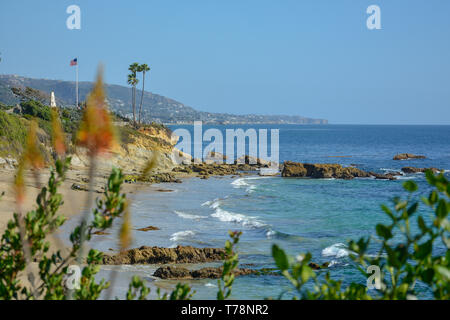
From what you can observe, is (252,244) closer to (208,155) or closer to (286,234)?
(286,234)

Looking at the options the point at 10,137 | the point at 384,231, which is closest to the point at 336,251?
the point at 384,231

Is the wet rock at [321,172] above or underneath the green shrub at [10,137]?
underneath

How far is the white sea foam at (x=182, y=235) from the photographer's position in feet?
64.6

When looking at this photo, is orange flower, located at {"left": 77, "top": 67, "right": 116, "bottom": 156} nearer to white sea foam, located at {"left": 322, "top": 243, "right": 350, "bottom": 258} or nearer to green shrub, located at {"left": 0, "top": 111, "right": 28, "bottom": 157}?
white sea foam, located at {"left": 322, "top": 243, "right": 350, "bottom": 258}

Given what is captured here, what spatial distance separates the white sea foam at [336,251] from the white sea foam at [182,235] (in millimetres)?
5432

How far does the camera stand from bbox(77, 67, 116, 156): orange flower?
2900 mm

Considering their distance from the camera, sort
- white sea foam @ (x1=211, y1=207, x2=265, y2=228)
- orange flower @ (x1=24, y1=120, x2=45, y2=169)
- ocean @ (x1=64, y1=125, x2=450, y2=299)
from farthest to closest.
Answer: white sea foam @ (x1=211, y1=207, x2=265, y2=228), ocean @ (x1=64, y1=125, x2=450, y2=299), orange flower @ (x1=24, y1=120, x2=45, y2=169)

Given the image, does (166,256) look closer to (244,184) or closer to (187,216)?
(187,216)

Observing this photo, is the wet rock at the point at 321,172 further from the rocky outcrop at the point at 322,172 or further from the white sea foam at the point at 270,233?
the white sea foam at the point at 270,233

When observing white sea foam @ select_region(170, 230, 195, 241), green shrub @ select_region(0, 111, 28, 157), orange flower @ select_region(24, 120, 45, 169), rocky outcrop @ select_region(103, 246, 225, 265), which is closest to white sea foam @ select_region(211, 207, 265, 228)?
white sea foam @ select_region(170, 230, 195, 241)

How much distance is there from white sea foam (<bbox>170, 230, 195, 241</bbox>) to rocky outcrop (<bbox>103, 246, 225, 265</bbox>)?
10.5 ft

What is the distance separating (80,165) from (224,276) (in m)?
39.7

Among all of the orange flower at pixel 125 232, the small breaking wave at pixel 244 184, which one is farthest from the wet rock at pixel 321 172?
the orange flower at pixel 125 232

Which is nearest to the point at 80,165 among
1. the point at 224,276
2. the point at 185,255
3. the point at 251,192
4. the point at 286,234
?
the point at 251,192
